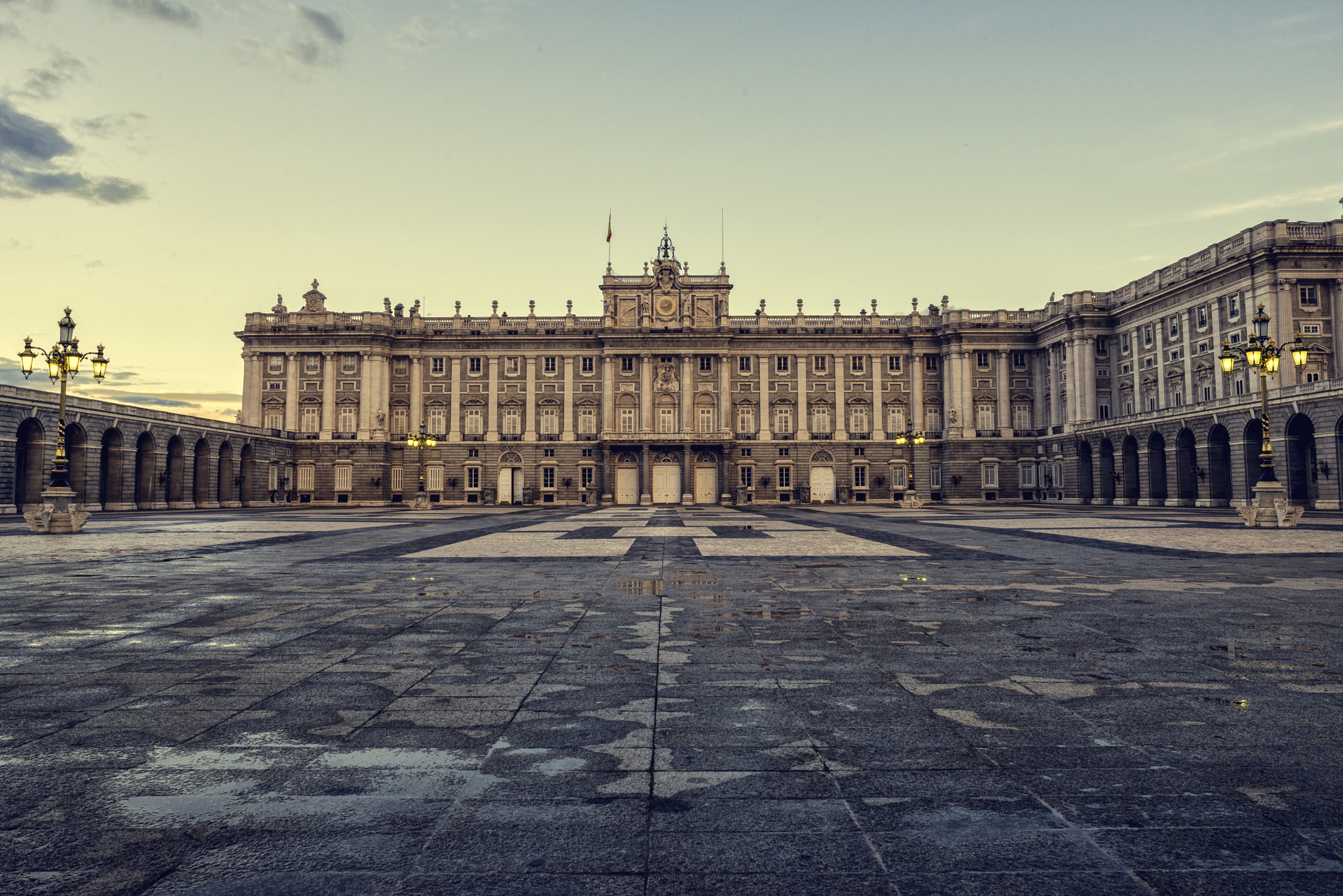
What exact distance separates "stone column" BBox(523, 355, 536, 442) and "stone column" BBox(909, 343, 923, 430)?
32.6m

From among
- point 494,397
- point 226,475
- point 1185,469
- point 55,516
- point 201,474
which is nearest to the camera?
point 55,516

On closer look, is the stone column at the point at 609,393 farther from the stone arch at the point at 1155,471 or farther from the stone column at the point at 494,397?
the stone arch at the point at 1155,471

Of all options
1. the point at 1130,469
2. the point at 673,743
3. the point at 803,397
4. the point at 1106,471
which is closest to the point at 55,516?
the point at 673,743

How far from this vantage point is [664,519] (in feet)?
112

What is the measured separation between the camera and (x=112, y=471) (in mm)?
45344

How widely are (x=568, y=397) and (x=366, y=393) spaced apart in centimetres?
1704

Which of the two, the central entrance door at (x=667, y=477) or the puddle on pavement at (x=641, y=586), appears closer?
the puddle on pavement at (x=641, y=586)

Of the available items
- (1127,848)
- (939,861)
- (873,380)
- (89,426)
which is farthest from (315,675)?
(873,380)

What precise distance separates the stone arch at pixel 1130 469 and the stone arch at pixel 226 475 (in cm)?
6434

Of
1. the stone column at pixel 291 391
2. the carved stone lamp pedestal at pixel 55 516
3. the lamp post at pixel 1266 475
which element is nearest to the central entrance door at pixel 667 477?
the stone column at pixel 291 391

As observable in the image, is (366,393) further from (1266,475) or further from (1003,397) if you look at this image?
(1266,475)

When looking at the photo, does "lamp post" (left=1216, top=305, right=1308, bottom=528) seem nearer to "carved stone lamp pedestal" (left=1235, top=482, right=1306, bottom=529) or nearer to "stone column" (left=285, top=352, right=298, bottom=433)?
A: "carved stone lamp pedestal" (left=1235, top=482, right=1306, bottom=529)

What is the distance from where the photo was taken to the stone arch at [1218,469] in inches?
1774

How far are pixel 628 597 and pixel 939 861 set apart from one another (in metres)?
6.71
